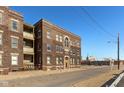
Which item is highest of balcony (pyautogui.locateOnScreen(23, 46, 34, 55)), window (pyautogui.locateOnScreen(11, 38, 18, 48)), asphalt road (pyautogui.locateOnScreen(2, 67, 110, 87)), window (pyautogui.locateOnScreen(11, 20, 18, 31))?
window (pyautogui.locateOnScreen(11, 20, 18, 31))

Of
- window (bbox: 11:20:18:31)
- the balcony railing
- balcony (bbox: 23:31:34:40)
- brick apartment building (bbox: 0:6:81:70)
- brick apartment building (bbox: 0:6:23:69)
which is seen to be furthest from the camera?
balcony (bbox: 23:31:34:40)

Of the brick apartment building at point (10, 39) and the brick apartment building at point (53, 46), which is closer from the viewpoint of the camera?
the brick apartment building at point (10, 39)

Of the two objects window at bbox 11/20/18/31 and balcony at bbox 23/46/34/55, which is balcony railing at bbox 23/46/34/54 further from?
window at bbox 11/20/18/31

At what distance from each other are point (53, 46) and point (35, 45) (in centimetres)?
465

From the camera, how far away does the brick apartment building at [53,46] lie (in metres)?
51.0

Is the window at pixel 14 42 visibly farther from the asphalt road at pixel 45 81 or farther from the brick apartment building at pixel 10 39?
the asphalt road at pixel 45 81

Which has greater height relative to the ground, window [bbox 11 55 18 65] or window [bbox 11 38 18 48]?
window [bbox 11 38 18 48]

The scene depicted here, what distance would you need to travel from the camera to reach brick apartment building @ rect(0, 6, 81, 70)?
37000 mm

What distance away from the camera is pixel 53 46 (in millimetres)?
55250

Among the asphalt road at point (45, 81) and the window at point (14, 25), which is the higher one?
the window at point (14, 25)

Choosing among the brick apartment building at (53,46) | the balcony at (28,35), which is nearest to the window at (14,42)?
the balcony at (28,35)

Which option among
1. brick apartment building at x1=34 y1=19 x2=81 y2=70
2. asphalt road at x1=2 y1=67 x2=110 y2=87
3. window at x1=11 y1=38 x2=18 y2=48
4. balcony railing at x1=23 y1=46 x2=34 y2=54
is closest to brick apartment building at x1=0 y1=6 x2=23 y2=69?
window at x1=11 y1=38 x2=18 y2=48

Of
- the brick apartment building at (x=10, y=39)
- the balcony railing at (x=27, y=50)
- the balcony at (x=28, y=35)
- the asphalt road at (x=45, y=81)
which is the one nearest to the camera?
the asphalt road at (x=45, y=81)

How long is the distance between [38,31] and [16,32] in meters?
10.6
